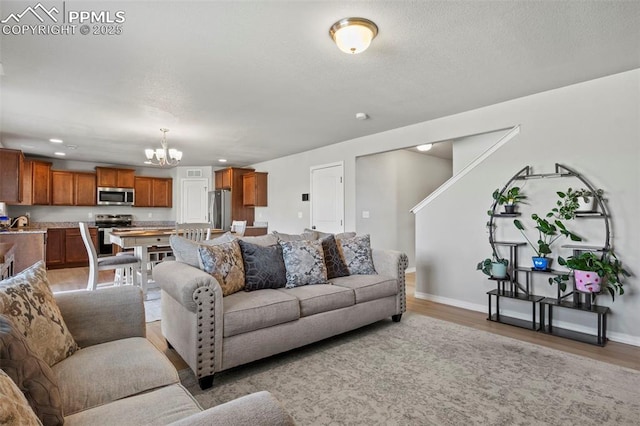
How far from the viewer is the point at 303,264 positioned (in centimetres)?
302

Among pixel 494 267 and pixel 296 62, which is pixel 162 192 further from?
pixel 494 267

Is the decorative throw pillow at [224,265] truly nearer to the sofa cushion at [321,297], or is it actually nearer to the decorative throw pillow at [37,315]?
the sofa cushion at [321,297]

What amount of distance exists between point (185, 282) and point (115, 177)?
22.5 feet

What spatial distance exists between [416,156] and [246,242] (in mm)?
4614

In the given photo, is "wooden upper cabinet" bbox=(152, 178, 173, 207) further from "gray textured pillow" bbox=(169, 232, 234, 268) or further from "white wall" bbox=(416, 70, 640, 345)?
"white wall" bbox=(416, 70, 640, 345)

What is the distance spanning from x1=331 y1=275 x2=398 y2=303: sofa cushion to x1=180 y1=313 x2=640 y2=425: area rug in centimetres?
42

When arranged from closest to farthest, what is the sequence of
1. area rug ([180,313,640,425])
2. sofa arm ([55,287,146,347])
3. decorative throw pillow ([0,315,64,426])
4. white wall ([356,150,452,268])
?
decorative throw pillow ([0,315,64,426]) → sofa arm ([55,287,146,347]) → area rug ([180,313,640,425]) → white wall ([356,150,452,268])

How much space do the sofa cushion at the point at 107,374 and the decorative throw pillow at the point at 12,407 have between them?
19.0 inches

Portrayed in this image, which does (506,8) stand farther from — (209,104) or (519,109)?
(209,104)

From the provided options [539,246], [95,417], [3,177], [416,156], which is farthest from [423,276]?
[3,177]

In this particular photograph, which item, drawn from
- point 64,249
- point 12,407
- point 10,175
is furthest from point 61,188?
point 12,407

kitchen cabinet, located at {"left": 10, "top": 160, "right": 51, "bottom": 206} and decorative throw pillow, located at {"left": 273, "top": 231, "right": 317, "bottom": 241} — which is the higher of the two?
kitchen cabinet, located at {"left": 10, "top": 160, "right": 51, "bottom": 206}

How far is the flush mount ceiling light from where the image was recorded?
6.85 ft

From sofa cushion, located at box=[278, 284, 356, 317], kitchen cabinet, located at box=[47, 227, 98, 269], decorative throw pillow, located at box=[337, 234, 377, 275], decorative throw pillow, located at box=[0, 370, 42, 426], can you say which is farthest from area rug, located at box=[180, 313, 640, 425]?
kitchen cabinet, located at box=[47, 227, 98, 269]
